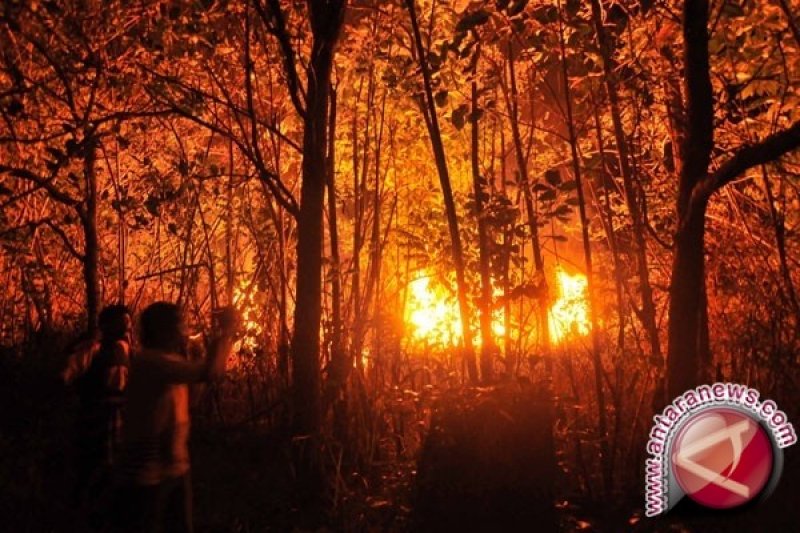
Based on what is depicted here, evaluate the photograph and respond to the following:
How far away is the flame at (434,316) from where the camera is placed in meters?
6.11

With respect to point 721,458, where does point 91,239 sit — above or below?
above

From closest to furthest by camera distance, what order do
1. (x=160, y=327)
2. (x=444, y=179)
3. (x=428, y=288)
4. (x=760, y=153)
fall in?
(x=160, y=327) < (x=760, y=153) < (x=444, y=179) < (x=428, y=288)

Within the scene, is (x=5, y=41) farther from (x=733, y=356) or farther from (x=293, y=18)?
(x=733, y=356)

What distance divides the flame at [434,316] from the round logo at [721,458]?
92.0 inches

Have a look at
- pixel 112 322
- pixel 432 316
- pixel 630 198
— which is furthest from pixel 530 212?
pixel 112 322

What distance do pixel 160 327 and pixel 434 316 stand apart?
12.4ft

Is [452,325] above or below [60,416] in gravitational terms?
above

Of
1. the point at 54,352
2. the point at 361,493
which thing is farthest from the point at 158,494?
the point at 54,352

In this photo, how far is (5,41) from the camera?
536 centimetres

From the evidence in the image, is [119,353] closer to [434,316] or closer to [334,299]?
[334,299]

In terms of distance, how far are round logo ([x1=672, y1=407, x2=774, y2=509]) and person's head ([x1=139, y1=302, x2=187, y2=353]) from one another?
2889mm

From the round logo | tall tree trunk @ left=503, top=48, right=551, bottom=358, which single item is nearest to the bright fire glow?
tall tree trunk @ left=503, top=48, right=551, bottom=358

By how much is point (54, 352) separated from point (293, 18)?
4.50 meters

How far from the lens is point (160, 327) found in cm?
304
